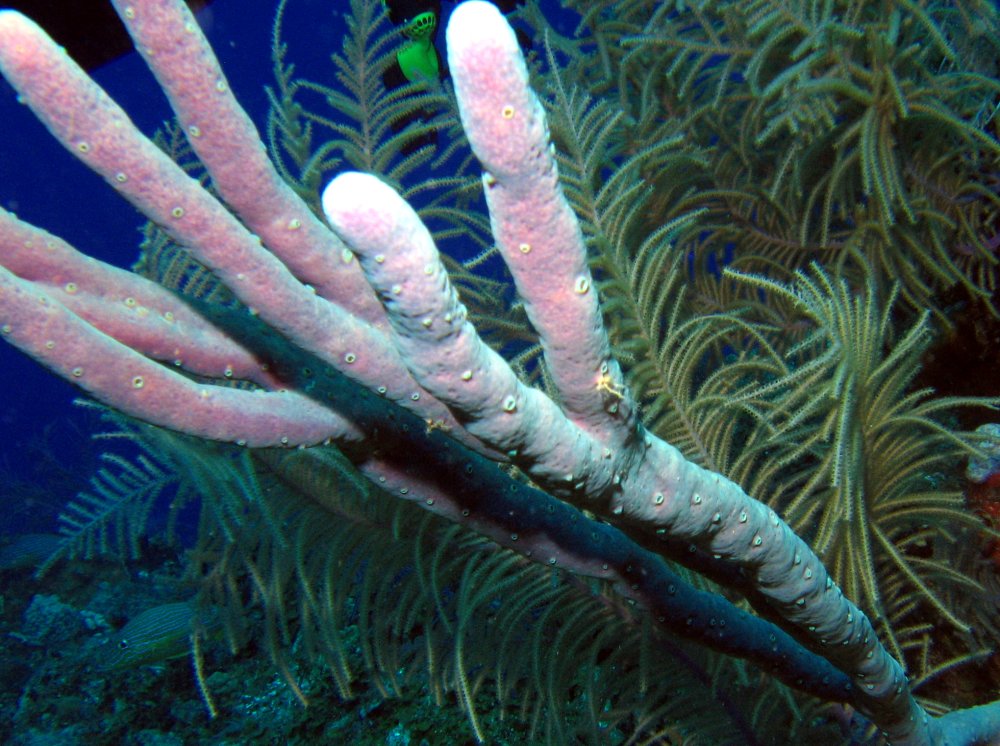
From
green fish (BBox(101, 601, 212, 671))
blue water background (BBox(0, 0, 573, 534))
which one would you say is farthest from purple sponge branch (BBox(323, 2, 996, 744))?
blue water background (BBox(0, 0, 573, 534))

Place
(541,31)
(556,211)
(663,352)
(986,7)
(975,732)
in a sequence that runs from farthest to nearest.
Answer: (541,31), (986,7), (663,352), (975,732), (556,211)

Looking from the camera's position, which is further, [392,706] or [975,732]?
[392,706]

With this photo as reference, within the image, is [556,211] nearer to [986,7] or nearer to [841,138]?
[841,138]

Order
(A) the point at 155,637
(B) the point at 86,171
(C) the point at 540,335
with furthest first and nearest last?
(B) the point at 86,171
(A) the point at 155,637
(C) the point at 540,335

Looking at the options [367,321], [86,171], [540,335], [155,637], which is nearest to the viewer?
[540,335]

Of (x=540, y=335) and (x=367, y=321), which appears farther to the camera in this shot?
(x=367, y=321)

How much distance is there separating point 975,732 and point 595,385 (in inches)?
87.9

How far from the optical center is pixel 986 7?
3.18 m

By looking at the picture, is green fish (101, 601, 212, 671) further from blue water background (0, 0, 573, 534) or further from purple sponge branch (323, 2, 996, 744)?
blue water background (0, 0, 573, 534)

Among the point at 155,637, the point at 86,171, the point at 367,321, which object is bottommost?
the point at 86,171

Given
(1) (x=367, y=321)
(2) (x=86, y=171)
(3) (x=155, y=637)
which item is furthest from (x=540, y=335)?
(2) (x=86, y=171)

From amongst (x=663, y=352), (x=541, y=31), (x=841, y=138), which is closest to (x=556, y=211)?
(x=663, y=352)

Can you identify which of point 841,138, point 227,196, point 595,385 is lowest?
point 595,385

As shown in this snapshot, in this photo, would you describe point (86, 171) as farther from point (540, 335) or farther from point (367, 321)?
point (540, 335)
